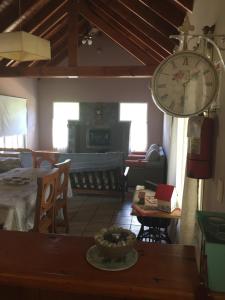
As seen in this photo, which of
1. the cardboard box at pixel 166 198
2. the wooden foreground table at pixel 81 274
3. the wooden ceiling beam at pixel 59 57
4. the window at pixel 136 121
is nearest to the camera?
the wooden foreground table at pixel 81 274

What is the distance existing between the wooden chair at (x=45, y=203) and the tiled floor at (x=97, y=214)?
1.01 m

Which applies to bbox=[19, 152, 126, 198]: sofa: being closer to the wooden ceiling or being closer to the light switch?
the wooden ceiling

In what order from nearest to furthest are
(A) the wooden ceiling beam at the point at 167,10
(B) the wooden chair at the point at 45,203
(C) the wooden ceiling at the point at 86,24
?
1. (B) the wooden chair at the point at 45,203
2. (A) the wooden ceiling beam at the point at 167,10
3. (C) the wooden ceiling at the point at 86,24

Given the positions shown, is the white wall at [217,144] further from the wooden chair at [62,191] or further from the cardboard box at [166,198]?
the wooden chair at [62,191]

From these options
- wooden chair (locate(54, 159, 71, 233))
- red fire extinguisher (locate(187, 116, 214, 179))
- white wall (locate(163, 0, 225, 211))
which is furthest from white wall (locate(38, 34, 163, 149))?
red fire extinguisher (locate(187, 116, 214, 179))

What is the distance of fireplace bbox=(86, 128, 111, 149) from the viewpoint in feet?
27.7

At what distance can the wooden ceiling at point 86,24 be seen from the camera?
4262mm

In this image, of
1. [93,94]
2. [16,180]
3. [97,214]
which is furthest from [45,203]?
[93,94]

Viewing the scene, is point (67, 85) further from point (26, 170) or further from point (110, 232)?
point (110, 232)

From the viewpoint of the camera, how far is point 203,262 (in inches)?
37.8

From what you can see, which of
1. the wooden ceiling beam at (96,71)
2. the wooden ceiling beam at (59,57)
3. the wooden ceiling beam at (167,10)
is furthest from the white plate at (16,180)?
the wooden ceiling beam at (59,57)

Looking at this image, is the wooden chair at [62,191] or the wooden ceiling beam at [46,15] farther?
the wooden ceiling beam at [46,15]

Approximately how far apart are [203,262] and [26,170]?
2894 mm

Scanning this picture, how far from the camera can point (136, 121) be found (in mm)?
8492
